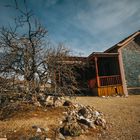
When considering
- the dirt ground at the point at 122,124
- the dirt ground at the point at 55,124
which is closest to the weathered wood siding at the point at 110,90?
the dirt ground at the point at 122,124

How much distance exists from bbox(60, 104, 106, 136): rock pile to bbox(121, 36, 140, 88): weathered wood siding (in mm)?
9750

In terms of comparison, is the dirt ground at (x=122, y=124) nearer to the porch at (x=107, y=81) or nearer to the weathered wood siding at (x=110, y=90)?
the weathered wood siding at (x=110, y=90)

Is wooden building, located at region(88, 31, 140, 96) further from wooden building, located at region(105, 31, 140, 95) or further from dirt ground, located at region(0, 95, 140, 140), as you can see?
dirt ground, located at region(0, 95, 140, 140)

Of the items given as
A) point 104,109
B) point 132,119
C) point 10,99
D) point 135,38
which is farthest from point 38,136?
point 135,38

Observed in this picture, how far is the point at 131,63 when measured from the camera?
17.7 meters

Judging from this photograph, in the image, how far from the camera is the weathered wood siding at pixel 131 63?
678 inches

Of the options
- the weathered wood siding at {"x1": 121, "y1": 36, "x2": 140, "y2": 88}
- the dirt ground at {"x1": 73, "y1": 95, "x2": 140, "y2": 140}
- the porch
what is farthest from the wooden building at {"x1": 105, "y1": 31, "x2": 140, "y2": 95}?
the dirt ground at {"x1": 73, "y1": 95, "x2": 140, "y2": 140}

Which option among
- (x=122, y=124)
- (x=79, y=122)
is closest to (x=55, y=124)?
(x=79, y=122)

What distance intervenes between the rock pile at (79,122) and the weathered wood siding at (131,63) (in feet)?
32.0

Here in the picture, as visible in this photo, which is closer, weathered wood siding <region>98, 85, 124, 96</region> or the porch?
weathered wood siding <region>98, 85, 124, 96</region>

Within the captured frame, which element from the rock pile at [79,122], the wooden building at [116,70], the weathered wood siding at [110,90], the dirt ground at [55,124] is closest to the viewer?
the dirt ground at [55,124]

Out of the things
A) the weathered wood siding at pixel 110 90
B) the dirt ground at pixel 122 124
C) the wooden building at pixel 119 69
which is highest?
the wooden building at pixel 119 69

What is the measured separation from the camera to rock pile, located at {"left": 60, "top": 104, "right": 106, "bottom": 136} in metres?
6.09

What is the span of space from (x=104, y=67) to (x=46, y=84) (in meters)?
11.4
